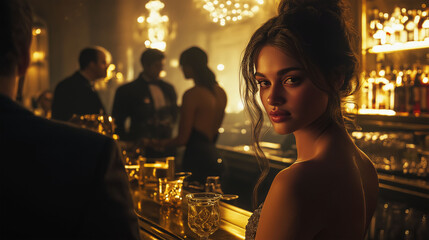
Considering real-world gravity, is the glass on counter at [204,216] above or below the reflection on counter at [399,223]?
above

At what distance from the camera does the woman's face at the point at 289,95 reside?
1158 millimetres

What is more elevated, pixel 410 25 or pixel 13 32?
pixel 410 25

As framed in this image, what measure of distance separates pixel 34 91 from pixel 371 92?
636 cm

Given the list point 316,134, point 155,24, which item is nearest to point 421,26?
point 316,134

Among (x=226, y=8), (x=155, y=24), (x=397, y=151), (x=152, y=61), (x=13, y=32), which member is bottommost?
(x=397, y=151)

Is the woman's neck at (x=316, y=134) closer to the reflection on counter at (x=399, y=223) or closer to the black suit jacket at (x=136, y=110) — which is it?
the reflection on counter at (x=399, y=223)

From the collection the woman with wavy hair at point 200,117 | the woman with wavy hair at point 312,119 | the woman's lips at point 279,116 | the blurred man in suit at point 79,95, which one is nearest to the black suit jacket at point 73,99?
the blurred man in suit at point 79,95

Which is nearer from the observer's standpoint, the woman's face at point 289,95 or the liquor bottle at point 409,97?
the woman's face at point 289,95

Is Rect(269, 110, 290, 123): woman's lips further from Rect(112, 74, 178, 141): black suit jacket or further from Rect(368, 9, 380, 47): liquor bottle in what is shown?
Rect(112, 74, 178, 141): black suit jacket

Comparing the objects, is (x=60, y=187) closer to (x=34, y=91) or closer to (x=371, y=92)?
(x=371, y=92)

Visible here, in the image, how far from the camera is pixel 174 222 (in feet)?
6.00

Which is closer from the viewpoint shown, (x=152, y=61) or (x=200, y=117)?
(x=200, y=117)

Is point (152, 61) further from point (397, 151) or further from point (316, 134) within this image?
point (316, 134)

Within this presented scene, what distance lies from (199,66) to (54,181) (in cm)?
289
